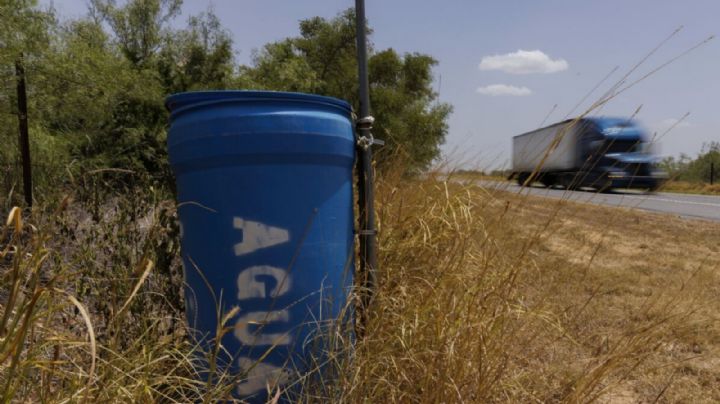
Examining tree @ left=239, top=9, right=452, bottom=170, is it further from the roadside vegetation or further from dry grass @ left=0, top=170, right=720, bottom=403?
dry grass @ left=0, top=170, right=720, bottom=403

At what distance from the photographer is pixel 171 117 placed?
1.88 meters

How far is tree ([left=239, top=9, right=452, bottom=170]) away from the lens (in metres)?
13.2

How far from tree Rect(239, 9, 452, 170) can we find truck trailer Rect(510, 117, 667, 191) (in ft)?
12.6

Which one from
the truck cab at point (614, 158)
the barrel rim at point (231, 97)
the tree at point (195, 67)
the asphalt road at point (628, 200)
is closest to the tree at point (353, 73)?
the tree at point (195, 67)

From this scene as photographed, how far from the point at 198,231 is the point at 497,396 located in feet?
3.95

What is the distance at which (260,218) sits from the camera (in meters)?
1.70

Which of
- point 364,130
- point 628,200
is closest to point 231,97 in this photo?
→ point 364,130

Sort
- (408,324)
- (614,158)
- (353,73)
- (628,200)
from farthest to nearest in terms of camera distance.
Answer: (353,73)
(628,200)
(614,158)
(408,324)

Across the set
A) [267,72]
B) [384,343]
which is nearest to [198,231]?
[384,343]

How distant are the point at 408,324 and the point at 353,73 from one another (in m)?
15.1

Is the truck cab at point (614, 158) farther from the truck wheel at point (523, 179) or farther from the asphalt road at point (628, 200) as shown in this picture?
the truck wheel at point (523, 179)

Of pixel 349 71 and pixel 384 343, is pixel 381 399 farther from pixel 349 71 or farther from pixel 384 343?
pixel 349 71

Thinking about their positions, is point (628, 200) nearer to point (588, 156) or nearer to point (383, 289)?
point (588, 156)

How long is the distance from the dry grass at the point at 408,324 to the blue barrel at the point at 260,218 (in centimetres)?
16
